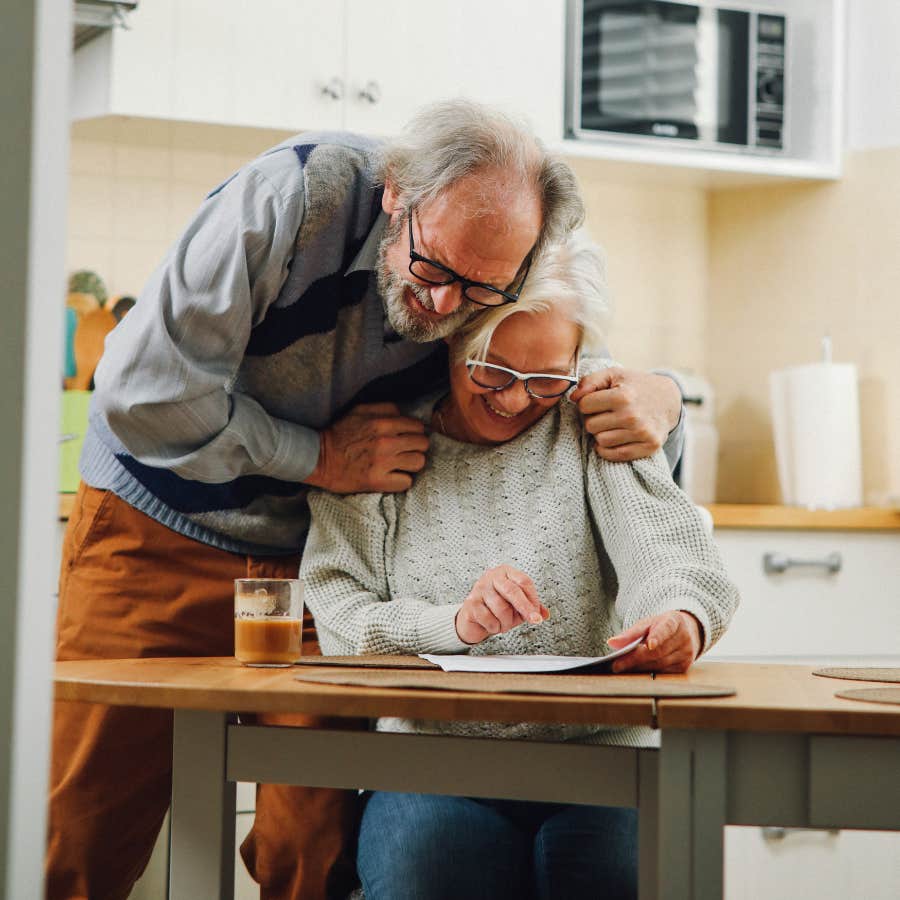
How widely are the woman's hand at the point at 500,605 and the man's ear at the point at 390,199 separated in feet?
1.48

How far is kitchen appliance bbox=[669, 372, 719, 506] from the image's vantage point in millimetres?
2949

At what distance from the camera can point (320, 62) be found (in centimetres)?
262

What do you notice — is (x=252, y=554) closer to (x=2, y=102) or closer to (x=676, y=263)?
(x=2, y=102)

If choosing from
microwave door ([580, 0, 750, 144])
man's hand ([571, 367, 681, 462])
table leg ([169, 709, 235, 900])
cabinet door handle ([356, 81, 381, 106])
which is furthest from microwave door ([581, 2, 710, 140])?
table leg ([169, 709, 235, 900])

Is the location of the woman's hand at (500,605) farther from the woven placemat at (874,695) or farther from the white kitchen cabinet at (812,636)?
the white kitchen cabinet at (812,636)

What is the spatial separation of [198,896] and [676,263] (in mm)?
2428

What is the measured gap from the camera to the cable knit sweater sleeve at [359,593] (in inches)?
51.9

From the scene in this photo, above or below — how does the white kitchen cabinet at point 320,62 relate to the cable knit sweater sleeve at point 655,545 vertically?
above

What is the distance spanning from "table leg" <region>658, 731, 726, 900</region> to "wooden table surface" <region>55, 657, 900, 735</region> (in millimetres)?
22

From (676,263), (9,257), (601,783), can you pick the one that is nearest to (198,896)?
(601,783)

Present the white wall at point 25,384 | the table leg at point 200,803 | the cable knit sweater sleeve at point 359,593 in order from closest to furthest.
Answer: the white wall at point 25,384 < the table leg at point 200,803 < the cable knit sweater sleeve at point 359,593

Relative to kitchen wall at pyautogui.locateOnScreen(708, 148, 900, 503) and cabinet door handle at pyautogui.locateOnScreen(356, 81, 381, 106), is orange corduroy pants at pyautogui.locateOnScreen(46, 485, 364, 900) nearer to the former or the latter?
cabinet door handle at pyautogui.locateOnScreen(356, 81, 381, 106)

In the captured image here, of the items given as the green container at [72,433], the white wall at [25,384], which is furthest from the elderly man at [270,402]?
the white wall at [25,384]

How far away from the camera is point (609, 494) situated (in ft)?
4.74
